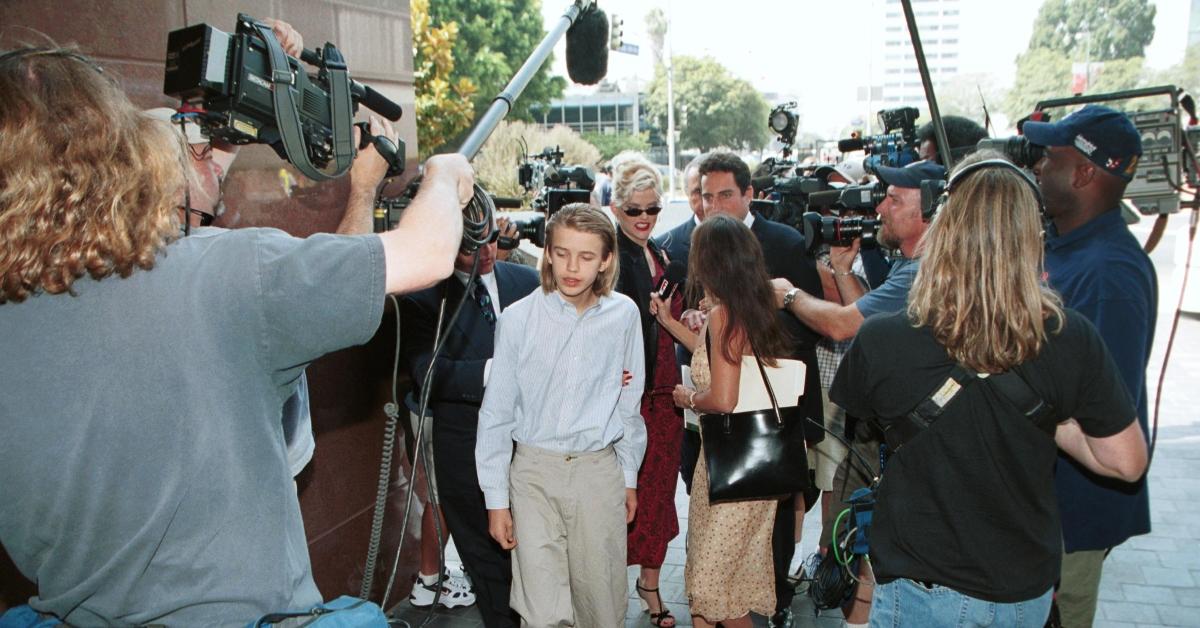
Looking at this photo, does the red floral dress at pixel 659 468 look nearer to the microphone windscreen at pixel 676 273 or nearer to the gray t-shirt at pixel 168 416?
the microphone windscreen at pixel 676 273

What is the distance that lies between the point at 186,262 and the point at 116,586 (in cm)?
57

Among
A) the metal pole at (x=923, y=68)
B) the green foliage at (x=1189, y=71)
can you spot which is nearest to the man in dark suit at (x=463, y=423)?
the metal pole at (x=923, y=68)

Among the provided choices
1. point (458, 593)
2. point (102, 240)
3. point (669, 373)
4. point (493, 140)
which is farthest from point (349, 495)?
point (493, 140)

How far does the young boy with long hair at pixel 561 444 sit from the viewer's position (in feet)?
10.8

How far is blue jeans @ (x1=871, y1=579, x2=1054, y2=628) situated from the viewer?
2146 millimetres

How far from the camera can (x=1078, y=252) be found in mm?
2801

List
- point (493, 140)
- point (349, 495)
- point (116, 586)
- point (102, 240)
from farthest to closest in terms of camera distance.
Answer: point (493, 140)
point (349, 495)
point (116, 586)
point (102, 240)

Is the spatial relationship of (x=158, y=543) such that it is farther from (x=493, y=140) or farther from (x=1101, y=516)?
(x=493, y=140)

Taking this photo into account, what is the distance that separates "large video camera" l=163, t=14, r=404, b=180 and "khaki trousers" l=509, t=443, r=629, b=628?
63.8 inches

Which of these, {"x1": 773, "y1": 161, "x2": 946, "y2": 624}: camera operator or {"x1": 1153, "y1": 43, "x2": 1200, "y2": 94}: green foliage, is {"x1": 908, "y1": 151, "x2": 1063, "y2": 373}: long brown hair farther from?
{"x1": 1153, "y1": 43, "x2": 1200, "y2": 94}: green foliage

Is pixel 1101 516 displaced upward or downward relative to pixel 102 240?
downward

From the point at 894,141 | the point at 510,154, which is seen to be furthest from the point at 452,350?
the point at 510,154

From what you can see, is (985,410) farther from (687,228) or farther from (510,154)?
(510,154)

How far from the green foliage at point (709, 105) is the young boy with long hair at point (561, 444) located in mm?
55119
